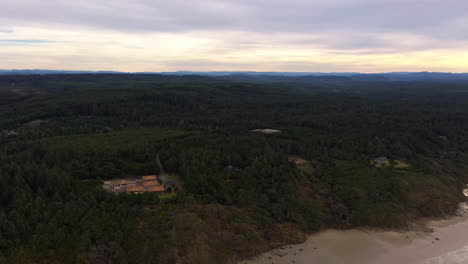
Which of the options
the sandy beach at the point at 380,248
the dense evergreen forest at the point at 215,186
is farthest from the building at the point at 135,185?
the sandy beach at the point at 380,248

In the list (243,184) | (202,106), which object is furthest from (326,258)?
(202,106)

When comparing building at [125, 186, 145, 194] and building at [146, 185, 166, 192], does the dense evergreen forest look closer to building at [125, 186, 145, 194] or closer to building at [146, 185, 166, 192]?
building at [146, 185, 166, 192]

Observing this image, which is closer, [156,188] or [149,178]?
[156,188]

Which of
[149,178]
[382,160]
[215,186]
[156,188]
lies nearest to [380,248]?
[215,186]

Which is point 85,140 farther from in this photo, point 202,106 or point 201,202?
point 202,106

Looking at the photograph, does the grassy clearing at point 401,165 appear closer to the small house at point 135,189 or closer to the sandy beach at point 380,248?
the sandy beach at point 380,248

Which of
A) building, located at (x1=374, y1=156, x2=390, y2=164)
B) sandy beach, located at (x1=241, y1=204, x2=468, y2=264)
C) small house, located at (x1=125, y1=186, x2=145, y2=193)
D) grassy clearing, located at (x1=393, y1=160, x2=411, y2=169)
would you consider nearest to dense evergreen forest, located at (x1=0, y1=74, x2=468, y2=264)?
grassy clearing, located at (x1=393, y1=160, x2=411, y2=169)

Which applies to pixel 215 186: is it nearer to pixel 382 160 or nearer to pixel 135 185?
pixel 135 185
